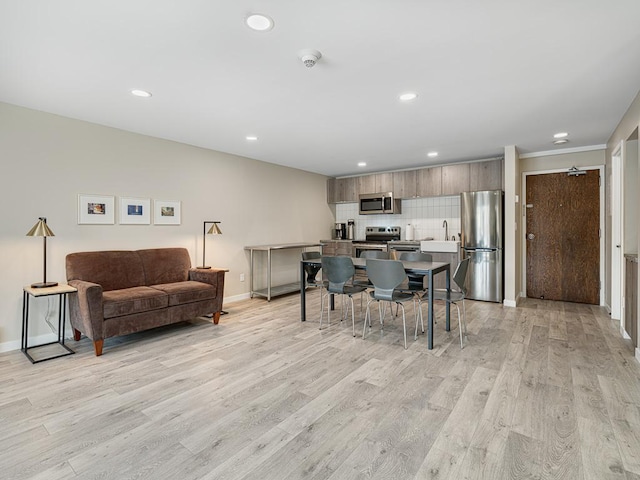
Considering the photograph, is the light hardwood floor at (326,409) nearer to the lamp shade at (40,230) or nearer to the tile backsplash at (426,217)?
the lamp shade at (40,230)

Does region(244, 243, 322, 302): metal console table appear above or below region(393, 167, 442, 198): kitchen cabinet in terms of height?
below

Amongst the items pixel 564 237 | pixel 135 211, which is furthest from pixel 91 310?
pixel 564 237

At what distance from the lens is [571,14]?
188cm

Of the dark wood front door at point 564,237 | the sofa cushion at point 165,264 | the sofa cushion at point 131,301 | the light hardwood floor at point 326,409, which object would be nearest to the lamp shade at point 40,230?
the sofa cushion at point 131,301

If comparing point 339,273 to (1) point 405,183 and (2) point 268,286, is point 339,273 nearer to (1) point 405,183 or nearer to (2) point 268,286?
(2) point 268,286

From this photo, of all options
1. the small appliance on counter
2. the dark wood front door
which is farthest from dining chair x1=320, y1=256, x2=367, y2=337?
the dark wood front door

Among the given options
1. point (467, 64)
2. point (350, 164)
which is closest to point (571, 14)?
point (467, 64)

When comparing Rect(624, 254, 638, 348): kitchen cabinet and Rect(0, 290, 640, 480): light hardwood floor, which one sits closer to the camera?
Rect(0, 290, 640, 480): light hardwood floor

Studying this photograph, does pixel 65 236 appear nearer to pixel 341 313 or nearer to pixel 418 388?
pixel 341 313

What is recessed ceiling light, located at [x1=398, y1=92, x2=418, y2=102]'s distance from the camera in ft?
9.77

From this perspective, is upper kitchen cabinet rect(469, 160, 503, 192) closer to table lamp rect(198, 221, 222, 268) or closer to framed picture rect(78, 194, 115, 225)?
table lamp rect(198, 221, 222, 268)

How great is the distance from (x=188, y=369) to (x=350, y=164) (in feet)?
14.7

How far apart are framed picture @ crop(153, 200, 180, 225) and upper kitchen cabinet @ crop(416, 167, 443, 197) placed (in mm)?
4138

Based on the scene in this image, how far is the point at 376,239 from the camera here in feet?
22.5
